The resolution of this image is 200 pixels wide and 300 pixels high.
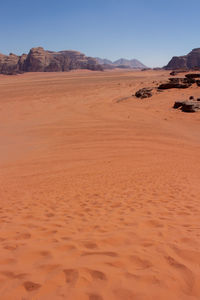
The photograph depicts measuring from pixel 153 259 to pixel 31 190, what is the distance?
3.58 m

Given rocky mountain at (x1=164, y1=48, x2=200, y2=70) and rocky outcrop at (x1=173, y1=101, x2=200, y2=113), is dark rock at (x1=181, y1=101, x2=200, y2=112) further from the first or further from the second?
rocky mountain at (x1=164, y1=48, x2=200, y2=70)

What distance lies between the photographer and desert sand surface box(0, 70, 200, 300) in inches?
82.6

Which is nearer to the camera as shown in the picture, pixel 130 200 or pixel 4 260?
pixel 4 260

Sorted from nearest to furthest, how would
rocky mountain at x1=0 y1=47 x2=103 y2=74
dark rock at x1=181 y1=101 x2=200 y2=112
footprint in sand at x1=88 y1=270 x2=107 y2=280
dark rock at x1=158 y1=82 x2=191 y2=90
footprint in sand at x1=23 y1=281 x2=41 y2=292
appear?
footprint in sand at x1=23 y1=281 x2=41 y2=292 → footprint in sand at x1=88 y1=270 x2=107 y2=280 → dark rock at x1=181 y1=101 x2=200 y2=112 → dark rock at x1=158 y1=82 x2=191 y2=90 → rocky mountain at x1=0 y1=47 x2=103 y2=74

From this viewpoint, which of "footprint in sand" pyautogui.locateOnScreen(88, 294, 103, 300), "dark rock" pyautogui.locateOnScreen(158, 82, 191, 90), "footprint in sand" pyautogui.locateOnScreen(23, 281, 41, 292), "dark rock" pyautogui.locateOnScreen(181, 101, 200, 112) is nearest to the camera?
"footprint in sand" pyautogui.locateOnScreen(88, 294, 103, 300)

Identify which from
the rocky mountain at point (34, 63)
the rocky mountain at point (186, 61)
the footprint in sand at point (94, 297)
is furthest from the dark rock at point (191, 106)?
the rocky mountain at point (186, 61)

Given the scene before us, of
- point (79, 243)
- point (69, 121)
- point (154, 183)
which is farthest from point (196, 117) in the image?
point (79, 243)

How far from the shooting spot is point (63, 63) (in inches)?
3113

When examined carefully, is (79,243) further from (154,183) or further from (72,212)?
(154,183)

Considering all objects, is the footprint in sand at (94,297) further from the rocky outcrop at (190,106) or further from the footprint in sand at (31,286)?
the rocky outcrop at (190,106)

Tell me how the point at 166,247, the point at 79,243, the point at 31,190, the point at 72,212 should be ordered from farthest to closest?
the point at 31,190 → the point at 72,212 → the point at 79,243 → the point at 166,247

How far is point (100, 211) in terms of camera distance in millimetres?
4039

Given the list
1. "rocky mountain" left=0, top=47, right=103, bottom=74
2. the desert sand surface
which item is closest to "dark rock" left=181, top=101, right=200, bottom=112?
the desert sand surface

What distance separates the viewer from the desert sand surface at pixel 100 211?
2098 mm
